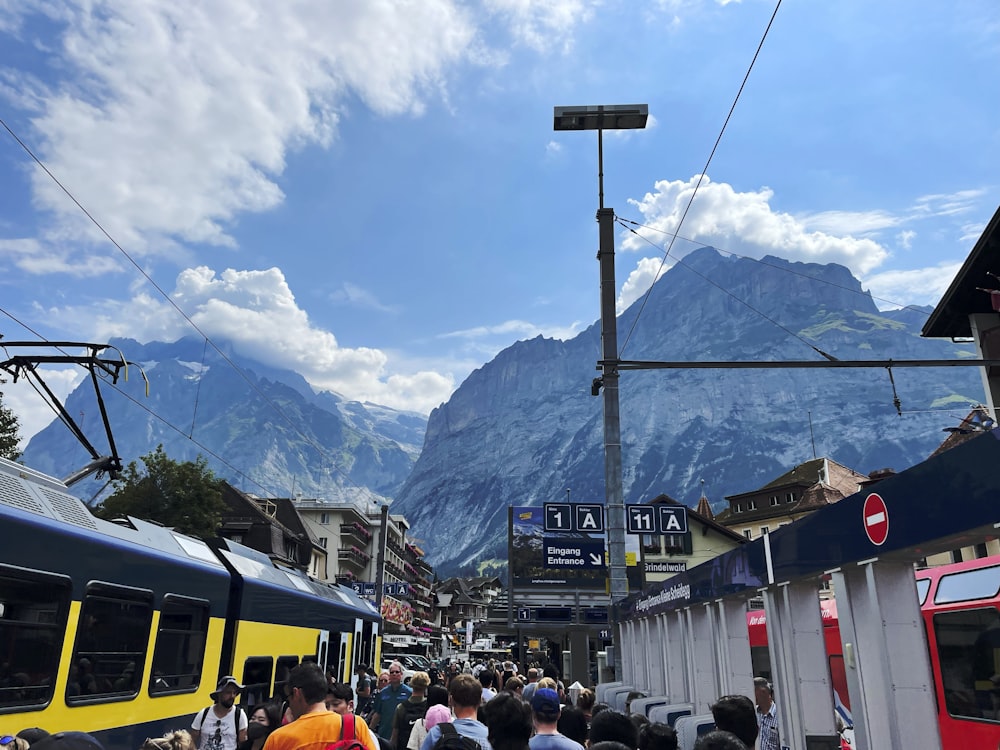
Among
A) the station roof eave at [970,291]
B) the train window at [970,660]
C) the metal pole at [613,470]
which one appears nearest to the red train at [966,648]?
the train window at [970,660]

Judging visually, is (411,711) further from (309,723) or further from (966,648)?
(966,648)

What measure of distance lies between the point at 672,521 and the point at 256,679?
12351 mm

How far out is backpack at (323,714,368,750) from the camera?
13.0ft

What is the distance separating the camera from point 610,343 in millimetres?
15391

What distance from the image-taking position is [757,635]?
1906 cm

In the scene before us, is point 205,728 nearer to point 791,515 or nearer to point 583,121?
point 583,121

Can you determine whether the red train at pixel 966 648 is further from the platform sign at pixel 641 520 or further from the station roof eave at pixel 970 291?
the station roof eave at pixel 970 291

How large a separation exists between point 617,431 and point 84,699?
1082cm

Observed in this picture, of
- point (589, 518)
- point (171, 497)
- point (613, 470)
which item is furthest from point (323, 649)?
point (171, 497)

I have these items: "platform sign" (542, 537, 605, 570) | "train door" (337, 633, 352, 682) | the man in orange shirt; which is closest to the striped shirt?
the man in orange shirt

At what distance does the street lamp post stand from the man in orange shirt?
10.1 m

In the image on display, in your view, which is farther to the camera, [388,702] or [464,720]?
[388,702]

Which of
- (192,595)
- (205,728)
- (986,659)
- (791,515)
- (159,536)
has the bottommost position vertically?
(205,728)

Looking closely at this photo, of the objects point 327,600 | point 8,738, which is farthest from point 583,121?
point 8,738
